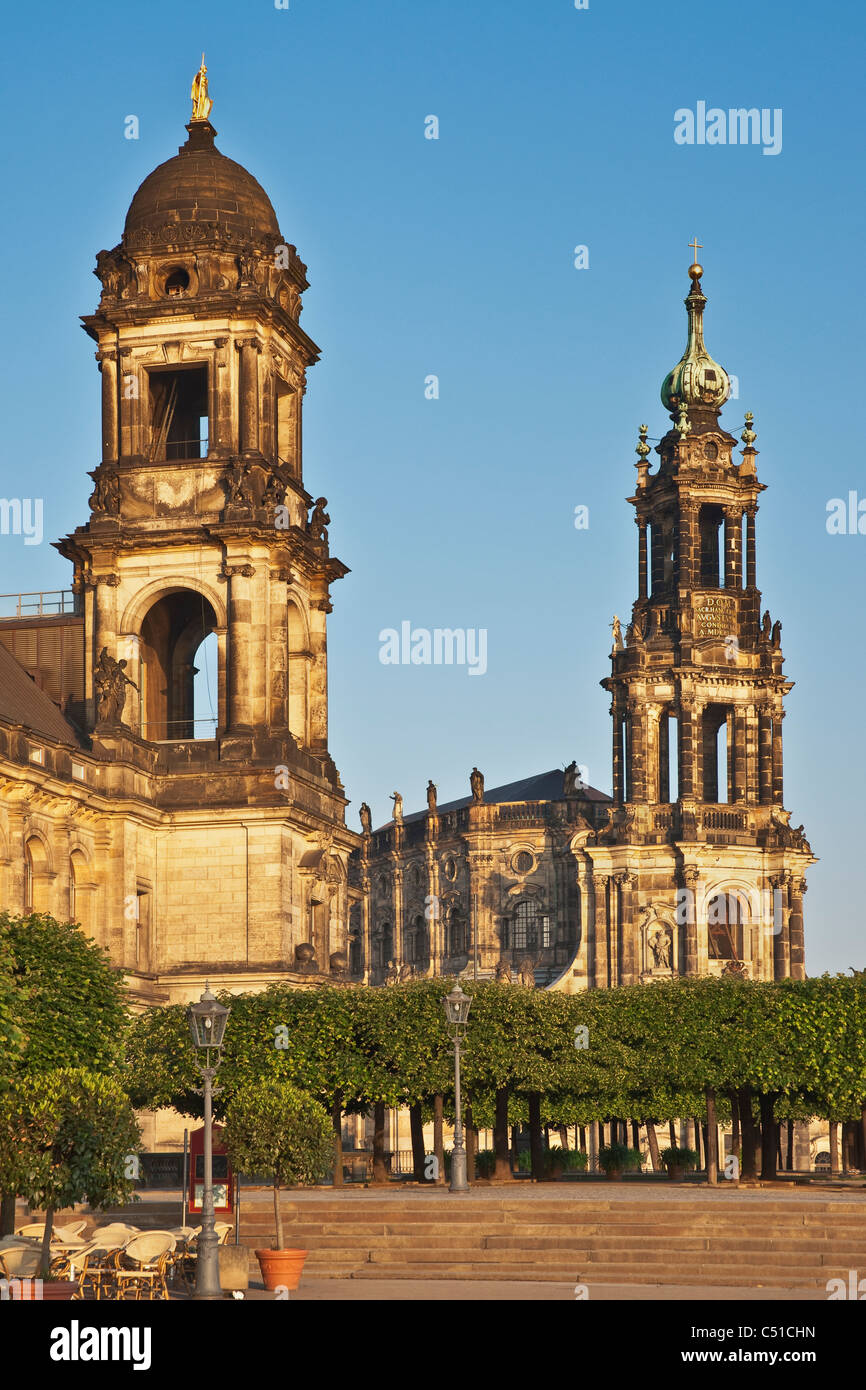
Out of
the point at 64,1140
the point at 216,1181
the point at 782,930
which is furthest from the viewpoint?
the point at 782,930

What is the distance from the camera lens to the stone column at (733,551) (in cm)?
10131

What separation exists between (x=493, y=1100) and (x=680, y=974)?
35767mm

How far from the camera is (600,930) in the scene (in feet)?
320

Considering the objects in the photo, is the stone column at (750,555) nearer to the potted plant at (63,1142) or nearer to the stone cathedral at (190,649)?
the stone cathedral at (190,649)

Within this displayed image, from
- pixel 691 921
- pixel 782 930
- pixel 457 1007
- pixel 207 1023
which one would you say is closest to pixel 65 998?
pixel 457 1007

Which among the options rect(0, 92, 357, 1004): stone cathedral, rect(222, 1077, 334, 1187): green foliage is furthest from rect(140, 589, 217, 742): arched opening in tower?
rect(222, 1077, 334, 1187): green foliage

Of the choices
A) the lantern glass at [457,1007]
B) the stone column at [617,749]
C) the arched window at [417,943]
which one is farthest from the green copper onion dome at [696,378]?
the lantern glass at [457,1007]

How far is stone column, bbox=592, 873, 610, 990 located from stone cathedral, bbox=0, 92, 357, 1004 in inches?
1239

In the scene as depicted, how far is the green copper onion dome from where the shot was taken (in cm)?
10562

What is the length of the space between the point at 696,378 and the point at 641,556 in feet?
32.4

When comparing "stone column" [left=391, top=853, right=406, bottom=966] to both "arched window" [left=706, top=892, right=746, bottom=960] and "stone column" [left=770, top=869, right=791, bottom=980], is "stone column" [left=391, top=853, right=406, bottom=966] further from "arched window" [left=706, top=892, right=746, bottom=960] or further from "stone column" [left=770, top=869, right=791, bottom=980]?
"stone column" [left=770, top=869, right=791, bottom=980]

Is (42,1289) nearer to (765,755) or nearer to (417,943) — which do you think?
(765,755)

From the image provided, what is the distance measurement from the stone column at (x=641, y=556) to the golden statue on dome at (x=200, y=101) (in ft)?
132
